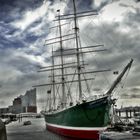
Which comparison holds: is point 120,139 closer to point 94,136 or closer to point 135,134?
point 135,134

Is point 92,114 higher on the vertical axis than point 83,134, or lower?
higher

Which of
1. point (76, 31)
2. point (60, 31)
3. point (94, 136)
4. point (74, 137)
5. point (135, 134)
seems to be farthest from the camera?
point (60, 31)

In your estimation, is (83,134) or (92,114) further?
(83,134)

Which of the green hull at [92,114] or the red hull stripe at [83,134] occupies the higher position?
the green hull at [92,114]

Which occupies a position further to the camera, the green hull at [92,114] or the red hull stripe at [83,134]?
the green hull at [92,114]

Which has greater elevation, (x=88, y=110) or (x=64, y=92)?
(x=64, y=92)

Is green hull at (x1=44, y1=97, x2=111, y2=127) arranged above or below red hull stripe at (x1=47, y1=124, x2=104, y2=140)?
above

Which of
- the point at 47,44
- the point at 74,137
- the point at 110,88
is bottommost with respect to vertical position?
the point at 74,137

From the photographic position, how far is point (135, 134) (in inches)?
1207

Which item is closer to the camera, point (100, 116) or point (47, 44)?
point (100, 116)

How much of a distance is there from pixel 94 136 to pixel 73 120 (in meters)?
6.68

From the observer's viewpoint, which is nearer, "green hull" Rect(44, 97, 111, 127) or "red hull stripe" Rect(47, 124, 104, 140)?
"red hull stripe" Rect(47, 124, 104, 140)

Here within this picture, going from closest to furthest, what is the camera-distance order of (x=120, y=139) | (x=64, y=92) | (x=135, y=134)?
(x=120, y=139) → (x=135, y=134) → (x=64, y=92)

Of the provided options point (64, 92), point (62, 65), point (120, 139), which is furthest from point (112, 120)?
point (62, 65)
